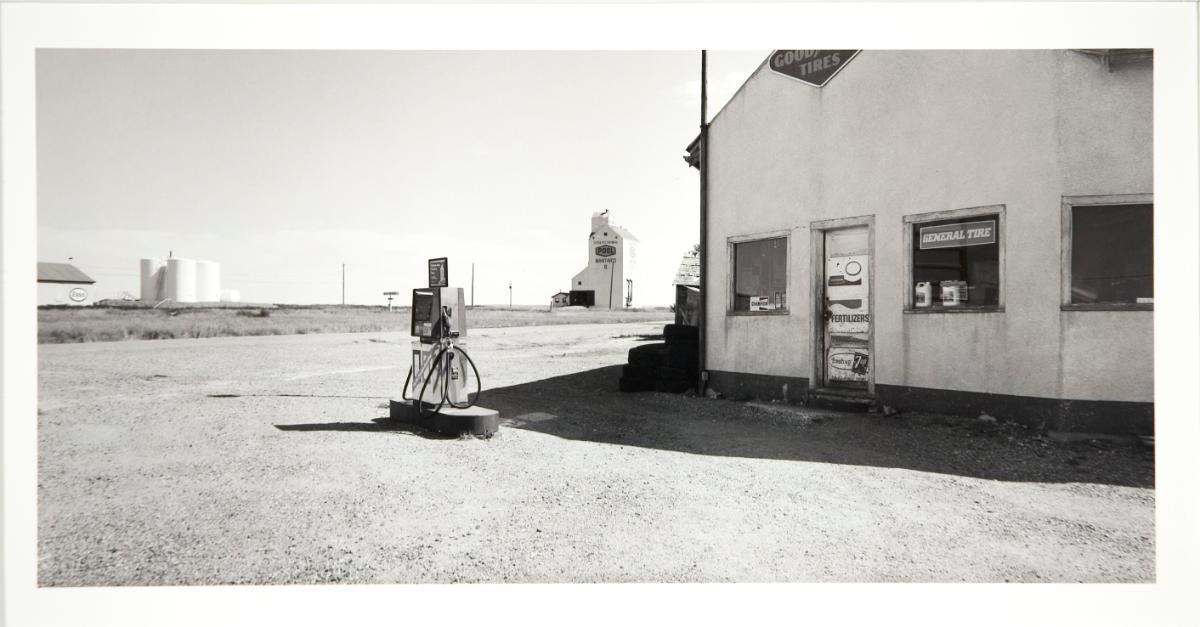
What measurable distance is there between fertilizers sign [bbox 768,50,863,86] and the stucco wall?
95mm

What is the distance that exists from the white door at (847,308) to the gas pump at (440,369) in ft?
11.9

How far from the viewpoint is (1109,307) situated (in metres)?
5.26

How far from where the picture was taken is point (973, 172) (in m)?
5.94

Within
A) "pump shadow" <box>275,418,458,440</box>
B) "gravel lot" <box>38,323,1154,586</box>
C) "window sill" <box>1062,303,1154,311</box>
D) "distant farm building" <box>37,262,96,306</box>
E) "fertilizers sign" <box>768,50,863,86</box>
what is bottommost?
"gravel lot" <box>38,323,1154,586</box>

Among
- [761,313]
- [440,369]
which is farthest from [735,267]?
[440,369]

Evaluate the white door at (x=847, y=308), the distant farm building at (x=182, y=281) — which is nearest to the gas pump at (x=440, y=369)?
the distant farm building at (x=182, y=281)

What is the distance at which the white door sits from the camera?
22.3ft

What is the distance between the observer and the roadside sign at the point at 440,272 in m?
5.91

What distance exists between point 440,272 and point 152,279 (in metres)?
2.41

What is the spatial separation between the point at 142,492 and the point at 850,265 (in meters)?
6.29

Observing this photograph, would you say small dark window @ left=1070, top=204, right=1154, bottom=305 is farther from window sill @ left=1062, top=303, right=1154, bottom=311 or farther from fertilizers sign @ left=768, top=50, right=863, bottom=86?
fertilizers sign @ left=768, top=50, right=863, bottom=86

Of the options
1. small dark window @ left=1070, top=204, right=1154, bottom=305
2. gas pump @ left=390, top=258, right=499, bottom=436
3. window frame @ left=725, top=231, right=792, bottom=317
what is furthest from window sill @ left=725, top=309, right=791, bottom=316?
gas pump @ left=390, top=258, right=499, bottom=436

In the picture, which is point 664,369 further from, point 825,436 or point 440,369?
point 440,369

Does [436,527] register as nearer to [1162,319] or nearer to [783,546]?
[783,546]
